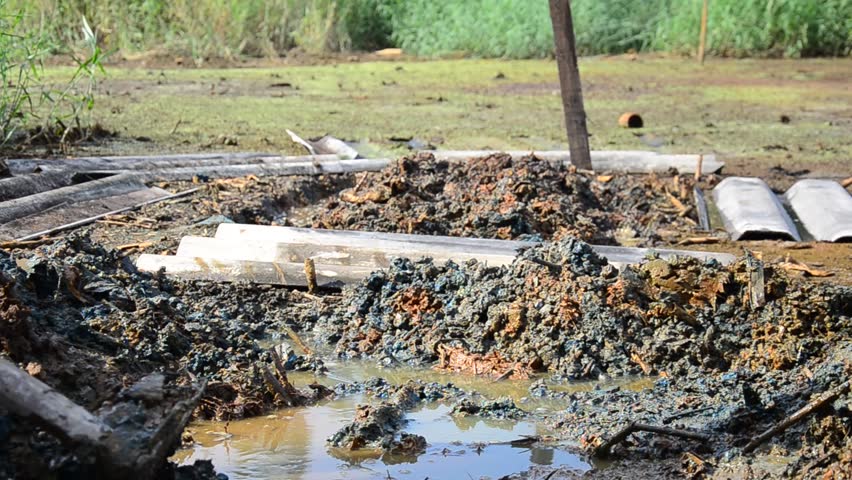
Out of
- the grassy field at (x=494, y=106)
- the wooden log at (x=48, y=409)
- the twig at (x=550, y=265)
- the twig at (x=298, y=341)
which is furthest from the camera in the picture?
the grassy field at (x=494, y=106)

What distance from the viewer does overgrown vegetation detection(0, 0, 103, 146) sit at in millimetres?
7547

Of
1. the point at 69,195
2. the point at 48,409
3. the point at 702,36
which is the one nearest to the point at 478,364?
the point at 48,409

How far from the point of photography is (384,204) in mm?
6957

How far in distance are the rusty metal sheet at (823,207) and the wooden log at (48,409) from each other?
18.2ft

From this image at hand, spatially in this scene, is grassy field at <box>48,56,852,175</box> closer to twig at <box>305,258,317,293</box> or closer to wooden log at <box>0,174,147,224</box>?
wooden log at <box>0,174,147,224</box>

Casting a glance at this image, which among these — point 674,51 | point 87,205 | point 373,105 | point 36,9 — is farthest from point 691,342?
point 674,51

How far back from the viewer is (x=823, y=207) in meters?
7.63

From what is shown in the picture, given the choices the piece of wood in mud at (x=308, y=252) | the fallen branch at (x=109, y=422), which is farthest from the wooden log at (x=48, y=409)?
the piece of wood in mud at (x=308, y=252)

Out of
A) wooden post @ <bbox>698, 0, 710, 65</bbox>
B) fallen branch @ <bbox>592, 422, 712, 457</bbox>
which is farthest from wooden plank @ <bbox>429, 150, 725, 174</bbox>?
wooden post @ <bbox>698, 0, 710, 65</bbox>

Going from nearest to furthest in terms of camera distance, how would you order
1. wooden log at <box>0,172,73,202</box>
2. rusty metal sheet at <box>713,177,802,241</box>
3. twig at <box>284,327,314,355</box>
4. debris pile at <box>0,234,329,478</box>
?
debris pile at <box>0,234,329,478</box> → twig at <box>284,327,314,355</box> → wooden log at <box>0,172,73,202</box> → rusty metal sheet at <box>713,177,802,241</box>

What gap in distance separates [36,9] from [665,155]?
27.2 feet

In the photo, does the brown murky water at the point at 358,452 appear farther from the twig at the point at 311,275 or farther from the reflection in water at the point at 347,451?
the twig at the point at 311,275

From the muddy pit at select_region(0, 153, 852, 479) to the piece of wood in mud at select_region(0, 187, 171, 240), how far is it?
0.27m

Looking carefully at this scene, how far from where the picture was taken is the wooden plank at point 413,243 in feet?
18.7
